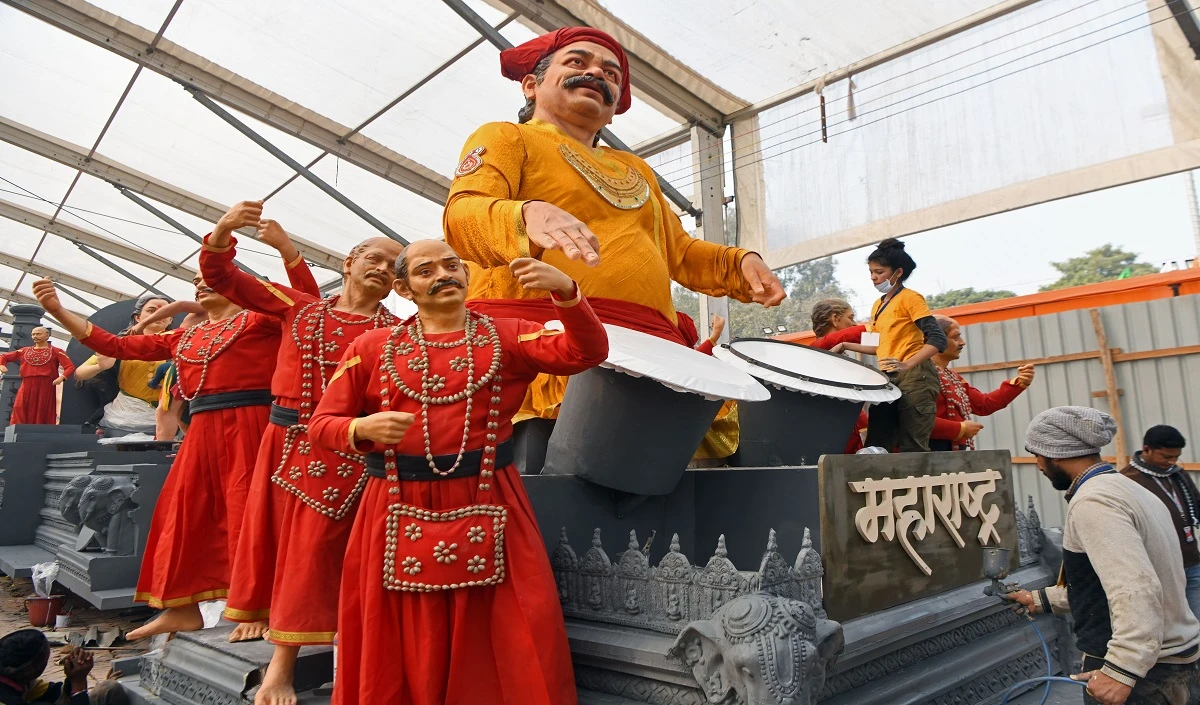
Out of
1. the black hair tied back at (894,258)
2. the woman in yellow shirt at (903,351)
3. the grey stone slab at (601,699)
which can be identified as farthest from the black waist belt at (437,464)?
the black hair tied back at (894,258)

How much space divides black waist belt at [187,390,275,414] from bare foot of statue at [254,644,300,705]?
3.49 feet

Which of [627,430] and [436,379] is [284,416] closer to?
[436,379]

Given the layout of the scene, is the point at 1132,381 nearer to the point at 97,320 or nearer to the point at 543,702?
the point at 543,702

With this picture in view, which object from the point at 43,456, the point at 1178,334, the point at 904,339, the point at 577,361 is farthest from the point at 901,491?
the point at 43,456

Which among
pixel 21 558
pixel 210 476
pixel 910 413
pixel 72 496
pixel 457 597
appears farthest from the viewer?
pixel 21 558

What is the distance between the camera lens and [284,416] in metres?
2.29

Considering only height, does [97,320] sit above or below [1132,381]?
above

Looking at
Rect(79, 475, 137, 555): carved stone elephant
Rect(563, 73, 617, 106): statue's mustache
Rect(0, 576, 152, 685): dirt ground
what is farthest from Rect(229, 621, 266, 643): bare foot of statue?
Rect(79, 475, 137, 555): carved stone elephant

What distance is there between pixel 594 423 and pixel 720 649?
693mm

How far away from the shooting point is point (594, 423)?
2.07 meters

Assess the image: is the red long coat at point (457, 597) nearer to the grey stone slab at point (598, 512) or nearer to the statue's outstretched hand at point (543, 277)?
the statue's outstretched hand at point (543, 277)

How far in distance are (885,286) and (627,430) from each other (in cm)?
256

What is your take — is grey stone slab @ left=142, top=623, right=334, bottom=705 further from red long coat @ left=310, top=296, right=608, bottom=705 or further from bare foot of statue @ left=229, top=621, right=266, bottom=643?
red long coat @ left=310, top=296, right=608, bottom=705

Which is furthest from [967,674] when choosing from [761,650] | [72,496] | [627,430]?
[72,496]
